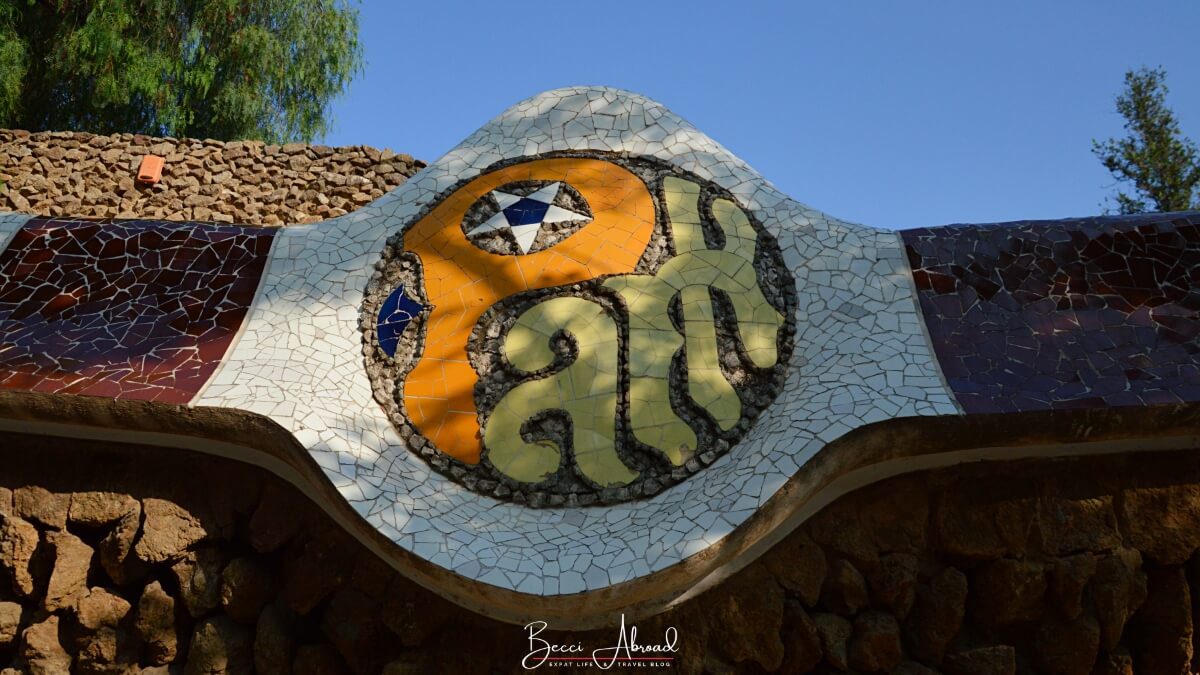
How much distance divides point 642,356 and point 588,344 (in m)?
0.24

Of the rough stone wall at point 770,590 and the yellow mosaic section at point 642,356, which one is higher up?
the yellow mosaic section at point 642,356

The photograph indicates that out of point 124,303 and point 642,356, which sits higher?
point 124,303

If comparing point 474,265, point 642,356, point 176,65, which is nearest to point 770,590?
point 642,356

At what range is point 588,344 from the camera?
486 centimetres

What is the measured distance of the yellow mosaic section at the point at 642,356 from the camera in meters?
4.57

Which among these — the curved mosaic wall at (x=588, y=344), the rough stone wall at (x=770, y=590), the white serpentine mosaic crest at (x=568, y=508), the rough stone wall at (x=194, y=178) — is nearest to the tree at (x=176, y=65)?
the rough stone wall at (x=194, y=178)

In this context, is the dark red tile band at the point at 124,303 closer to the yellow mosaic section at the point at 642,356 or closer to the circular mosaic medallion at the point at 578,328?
the circular mosaic medallion at the point at 578,328

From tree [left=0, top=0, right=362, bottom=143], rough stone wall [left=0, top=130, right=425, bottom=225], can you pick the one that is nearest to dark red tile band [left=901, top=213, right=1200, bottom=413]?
rough stone wall [left=0, top=130, right=425, bottom=225]

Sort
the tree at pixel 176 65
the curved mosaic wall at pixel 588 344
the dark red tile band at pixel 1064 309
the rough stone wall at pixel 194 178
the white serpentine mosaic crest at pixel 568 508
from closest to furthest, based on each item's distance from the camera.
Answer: the white serpentine mosaic crest at pixel 568 508 < the curved mosaic wall at pixel 588 344 < the dark red tile band at pixel 1064 309 < the rough stone wall at pixel 194 178 < the tree at pixel 176 65

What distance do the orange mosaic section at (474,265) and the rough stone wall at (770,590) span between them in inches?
24.3

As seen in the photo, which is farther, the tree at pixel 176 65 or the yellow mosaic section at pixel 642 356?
the tree at pixel 176 65

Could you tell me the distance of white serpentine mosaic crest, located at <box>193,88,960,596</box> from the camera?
4.18 m

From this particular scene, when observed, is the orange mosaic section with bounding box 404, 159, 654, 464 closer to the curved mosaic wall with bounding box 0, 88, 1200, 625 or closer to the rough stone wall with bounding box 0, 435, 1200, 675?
the curved mosaic wall with bounding box 0, 88, 1200, 625

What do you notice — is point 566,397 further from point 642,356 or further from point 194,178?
point 194,178
